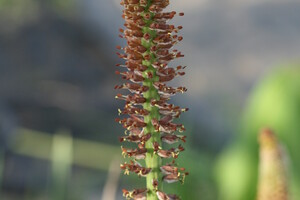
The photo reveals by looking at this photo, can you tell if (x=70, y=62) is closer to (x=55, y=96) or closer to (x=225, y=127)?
(x=55, y=96)

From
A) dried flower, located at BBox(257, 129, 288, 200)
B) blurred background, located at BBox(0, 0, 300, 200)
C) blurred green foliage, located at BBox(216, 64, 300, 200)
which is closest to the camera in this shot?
dried flower, located at BBox(257, 129, 288, 200)

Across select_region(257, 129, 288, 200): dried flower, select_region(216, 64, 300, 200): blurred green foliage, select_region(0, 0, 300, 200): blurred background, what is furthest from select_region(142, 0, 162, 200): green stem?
select_region(0, 0, 300, 200): blurred background

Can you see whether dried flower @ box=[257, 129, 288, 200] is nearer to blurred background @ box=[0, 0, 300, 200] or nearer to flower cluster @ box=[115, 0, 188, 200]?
flower cluster @ box=[115, 0, 188, 200]

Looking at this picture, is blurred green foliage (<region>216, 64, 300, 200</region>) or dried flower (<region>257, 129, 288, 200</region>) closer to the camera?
dried flower (<region>257, 129, 288, 200</region>)

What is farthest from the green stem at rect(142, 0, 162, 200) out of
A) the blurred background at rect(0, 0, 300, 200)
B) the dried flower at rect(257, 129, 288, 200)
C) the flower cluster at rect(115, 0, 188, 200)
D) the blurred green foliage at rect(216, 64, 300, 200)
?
the blurred background at rect(0, 0, 300, 200)

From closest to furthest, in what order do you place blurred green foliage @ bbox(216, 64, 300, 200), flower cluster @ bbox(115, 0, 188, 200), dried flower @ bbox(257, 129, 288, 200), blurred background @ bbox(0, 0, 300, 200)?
flower cluster @ bbox(115, 0, 188, 200), dried flower @ bbox(257, 129, 288, 200), blurred green foliage @ bbox(216, 64, 300, 200), blurred background @ bbox(0, 0, 300, 200)

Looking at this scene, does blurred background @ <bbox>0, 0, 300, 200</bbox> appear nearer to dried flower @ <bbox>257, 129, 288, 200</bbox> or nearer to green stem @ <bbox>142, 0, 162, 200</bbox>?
dried flower @ <bbox>257, 129, 288, 200</bbox>

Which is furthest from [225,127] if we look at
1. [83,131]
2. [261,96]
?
[261,96]

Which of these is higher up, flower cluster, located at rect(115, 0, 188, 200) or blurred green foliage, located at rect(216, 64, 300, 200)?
blurred green foliage, located at rect(216, 64, 300, 200)
